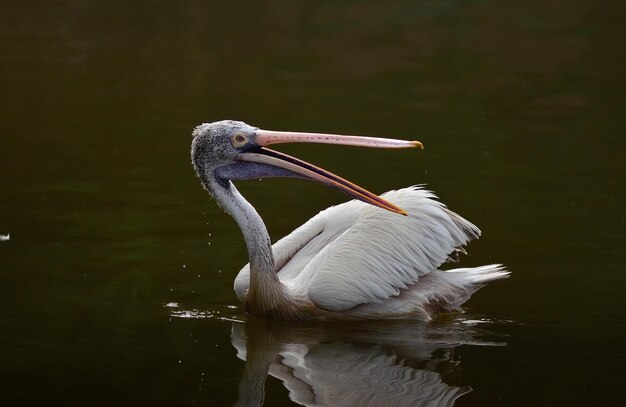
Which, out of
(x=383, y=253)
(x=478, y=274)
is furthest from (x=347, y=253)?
(x=478, y=274)

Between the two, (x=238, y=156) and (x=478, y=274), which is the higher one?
(x=238, y=156)

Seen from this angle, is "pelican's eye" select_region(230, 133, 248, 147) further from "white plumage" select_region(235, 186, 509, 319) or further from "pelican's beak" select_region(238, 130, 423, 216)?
"white plumage" select_region(235, 186, 509, 319)

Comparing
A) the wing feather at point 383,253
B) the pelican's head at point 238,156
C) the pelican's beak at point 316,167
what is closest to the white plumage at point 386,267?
the wing feather at point 383,253

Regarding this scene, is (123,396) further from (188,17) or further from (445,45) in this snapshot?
(188,17)

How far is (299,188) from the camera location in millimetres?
8273

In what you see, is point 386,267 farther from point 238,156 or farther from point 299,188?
point 299,188

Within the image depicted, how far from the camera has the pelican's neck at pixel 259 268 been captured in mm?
6020

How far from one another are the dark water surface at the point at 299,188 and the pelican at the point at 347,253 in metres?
0.11

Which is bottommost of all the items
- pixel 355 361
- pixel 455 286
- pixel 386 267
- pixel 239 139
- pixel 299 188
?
pixel 355 361

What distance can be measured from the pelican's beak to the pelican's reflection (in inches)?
21.9

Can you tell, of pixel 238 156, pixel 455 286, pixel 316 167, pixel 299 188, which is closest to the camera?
pixel 316 167

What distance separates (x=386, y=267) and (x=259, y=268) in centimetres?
55

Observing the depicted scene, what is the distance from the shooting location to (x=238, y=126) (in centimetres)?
611

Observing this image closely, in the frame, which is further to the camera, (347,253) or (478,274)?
(478,274)
